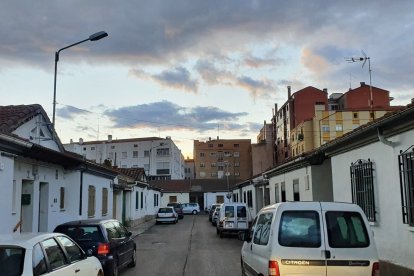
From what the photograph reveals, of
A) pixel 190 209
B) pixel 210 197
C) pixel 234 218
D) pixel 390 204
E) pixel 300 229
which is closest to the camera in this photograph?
pixel 300 229

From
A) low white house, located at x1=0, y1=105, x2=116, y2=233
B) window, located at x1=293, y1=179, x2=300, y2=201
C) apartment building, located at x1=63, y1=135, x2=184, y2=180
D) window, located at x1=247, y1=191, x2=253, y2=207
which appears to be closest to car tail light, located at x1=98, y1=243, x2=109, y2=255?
low white house, located at x1=0, y1=105, x2=116, y2=233

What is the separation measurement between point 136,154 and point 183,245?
89.4 m

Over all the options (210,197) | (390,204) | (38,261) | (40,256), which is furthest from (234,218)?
(210,197)

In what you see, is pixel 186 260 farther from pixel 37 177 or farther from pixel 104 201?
pixel 104 201

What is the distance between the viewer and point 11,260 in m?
5.97

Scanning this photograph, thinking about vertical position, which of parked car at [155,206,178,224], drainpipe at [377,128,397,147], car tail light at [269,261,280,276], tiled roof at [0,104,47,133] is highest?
tiled roof at [0,104,47,133]

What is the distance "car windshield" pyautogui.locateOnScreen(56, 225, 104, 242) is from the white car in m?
4.05

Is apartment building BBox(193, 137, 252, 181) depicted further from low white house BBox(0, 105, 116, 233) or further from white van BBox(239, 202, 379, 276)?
white van BBox(239, 202, 379, 276)

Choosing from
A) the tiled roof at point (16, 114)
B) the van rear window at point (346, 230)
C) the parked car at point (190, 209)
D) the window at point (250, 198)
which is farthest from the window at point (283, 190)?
the parked car at point (190, 209)

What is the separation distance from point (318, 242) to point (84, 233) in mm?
6779

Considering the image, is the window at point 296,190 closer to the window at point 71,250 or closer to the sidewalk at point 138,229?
the sidewalk at point 138,229

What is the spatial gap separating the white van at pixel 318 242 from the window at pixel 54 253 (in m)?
3.05

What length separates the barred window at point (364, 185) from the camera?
1209 cm

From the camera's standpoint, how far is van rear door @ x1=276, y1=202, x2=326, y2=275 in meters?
7.03
